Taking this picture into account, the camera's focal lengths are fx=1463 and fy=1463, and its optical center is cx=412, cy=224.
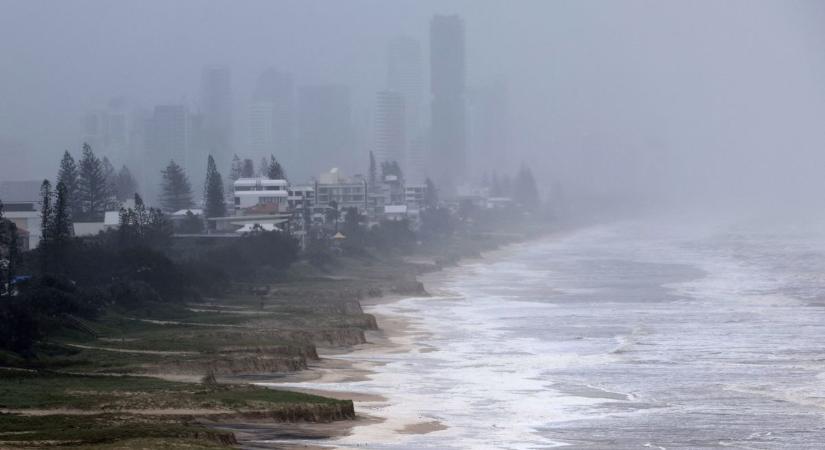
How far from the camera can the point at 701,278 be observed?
92.7 m

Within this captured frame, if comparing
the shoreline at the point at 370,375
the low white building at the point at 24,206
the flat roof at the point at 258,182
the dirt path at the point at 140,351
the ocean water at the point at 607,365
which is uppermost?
the flat roof at the point at 258,182

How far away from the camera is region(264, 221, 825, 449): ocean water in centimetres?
3206

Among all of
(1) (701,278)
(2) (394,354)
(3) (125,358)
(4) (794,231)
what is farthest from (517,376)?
(4) (794,231)

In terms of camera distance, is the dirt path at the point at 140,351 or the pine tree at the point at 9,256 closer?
the dirt path at the point at 140,351

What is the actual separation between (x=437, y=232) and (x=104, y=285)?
315 feet

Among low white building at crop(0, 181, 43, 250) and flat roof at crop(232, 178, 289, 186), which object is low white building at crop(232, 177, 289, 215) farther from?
low white building at crop(0, 181, 43, 250)

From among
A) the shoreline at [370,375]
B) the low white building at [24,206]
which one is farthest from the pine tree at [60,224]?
the shoreline at [370,375]

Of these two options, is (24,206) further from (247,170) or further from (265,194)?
(247,170)

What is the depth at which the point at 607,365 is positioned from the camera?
4500 centimetres

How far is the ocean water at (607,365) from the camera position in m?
32.1

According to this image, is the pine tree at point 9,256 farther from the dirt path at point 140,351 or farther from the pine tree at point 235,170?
the pine tree at point 235,170

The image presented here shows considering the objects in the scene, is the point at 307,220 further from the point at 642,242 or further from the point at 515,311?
the point at 515,311

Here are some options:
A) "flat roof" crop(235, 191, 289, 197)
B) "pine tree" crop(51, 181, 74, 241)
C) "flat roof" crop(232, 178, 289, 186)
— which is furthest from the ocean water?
"flat roof" crop(232, 178, 289, 186)

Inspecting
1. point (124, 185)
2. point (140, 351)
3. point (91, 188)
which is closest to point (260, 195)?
point (91, 188)
